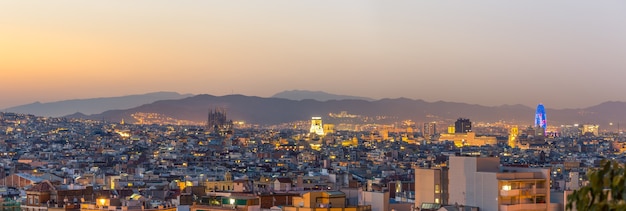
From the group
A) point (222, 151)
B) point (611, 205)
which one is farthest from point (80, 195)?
point (222, 151)

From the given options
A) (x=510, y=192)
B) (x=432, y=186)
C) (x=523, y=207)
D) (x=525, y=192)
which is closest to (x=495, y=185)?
(x=510, y=192)

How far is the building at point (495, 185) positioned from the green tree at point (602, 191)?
23.8 metres

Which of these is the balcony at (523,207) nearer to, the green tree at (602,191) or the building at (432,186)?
the building at (432,186)

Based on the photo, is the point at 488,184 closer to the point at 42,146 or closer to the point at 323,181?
the point at 323,181

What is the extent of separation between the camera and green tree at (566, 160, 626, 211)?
39.7 ft

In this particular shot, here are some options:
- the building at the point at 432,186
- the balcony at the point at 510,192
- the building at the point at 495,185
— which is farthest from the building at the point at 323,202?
the balcony at the point at 510,192

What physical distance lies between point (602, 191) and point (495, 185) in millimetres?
24139

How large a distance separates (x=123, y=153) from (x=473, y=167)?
128m

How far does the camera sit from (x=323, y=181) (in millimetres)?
76062

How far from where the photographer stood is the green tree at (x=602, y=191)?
12102mm

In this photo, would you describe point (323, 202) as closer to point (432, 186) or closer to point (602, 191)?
point (432, 186)

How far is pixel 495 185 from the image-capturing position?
119 ft

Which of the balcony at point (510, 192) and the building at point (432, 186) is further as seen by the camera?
the building at point (432, 186)

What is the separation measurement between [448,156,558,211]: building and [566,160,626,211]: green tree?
23760 millimetres
